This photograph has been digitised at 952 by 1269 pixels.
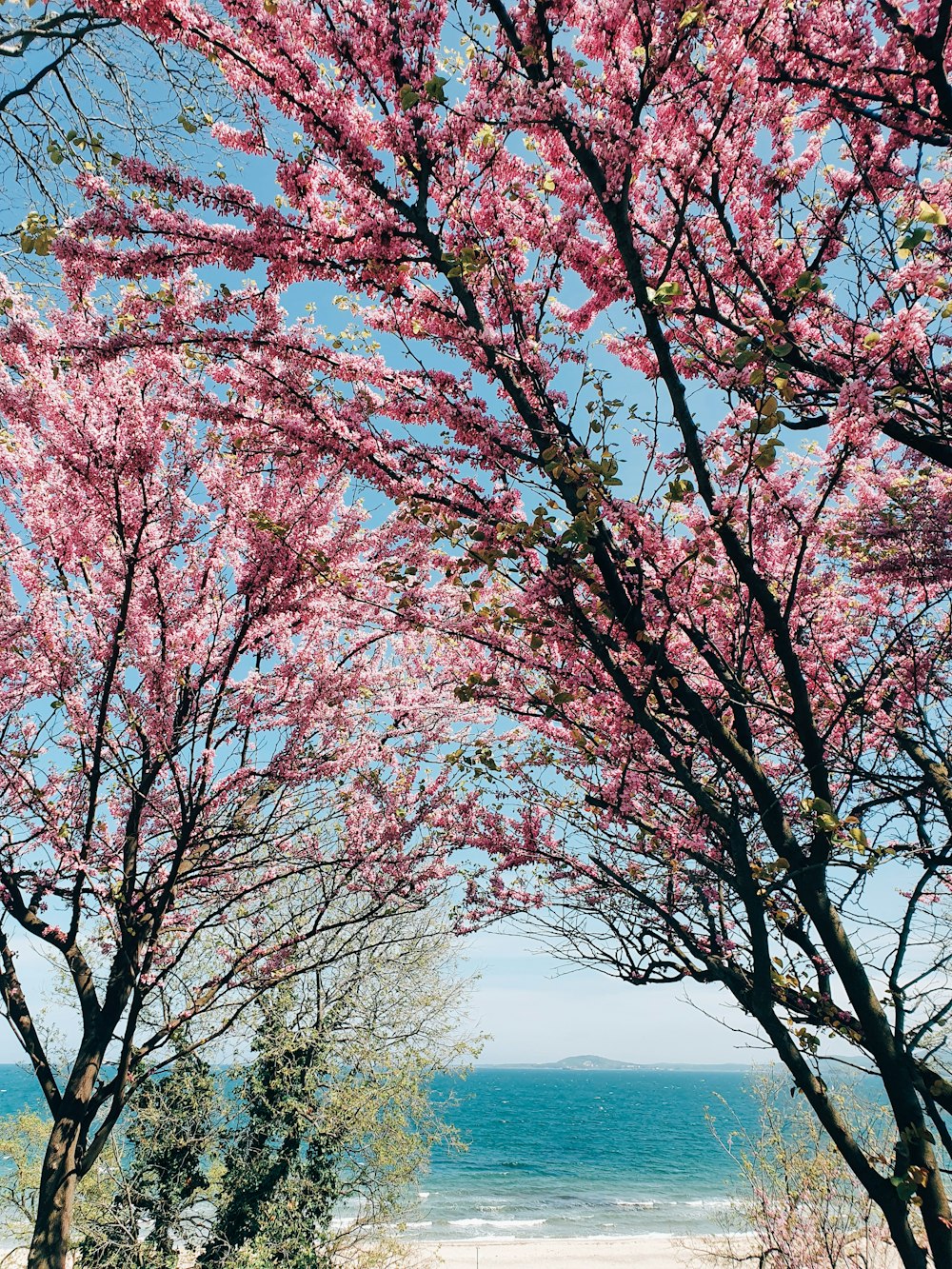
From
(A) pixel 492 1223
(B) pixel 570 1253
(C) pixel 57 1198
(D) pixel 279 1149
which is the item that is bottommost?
(A) pixel 492 1223

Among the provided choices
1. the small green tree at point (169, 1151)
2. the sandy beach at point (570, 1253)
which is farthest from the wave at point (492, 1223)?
the small green tree at point (169, 1151)

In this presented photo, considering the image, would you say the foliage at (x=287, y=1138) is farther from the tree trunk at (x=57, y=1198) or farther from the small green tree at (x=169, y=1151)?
the tree trunk at (x=57, y=1198)

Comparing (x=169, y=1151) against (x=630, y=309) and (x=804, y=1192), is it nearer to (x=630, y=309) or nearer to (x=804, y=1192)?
(x=804, y=1192)

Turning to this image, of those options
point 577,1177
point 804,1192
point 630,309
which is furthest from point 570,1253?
point 630,309

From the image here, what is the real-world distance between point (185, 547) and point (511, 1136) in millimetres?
70605

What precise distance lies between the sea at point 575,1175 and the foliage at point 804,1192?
2.43 ft

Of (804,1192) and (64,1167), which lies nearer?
(64,1167)

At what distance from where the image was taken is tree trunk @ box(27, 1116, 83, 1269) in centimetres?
427

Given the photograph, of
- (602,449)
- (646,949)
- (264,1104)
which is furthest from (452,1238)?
(602,449)

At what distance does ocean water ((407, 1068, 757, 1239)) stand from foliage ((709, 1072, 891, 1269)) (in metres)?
1.01

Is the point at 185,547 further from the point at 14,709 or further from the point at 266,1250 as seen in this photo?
the point at 266,1250

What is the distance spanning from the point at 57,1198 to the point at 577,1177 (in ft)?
172

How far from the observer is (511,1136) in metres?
60.7

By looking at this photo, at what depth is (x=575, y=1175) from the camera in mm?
45844
